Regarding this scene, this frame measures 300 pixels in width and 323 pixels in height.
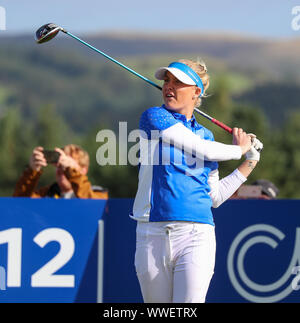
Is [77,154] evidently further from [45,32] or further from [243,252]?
[45,32]

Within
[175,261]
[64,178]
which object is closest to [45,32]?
[175,261]

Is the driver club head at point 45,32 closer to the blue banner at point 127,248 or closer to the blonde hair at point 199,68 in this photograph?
the blonde hair at point 199,68

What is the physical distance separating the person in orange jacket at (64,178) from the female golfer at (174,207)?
6.94 feet

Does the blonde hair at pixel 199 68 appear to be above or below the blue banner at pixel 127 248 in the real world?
above

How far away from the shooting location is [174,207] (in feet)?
13.6

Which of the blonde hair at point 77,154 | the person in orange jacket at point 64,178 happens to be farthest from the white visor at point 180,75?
the blonde hair at point 77,154

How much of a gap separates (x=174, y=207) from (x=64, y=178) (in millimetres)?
2764

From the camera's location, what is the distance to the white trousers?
162 inches

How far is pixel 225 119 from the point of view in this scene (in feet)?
175

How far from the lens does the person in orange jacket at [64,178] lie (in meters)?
6.36

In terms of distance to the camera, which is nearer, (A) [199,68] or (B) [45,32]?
(A) [199,68]
